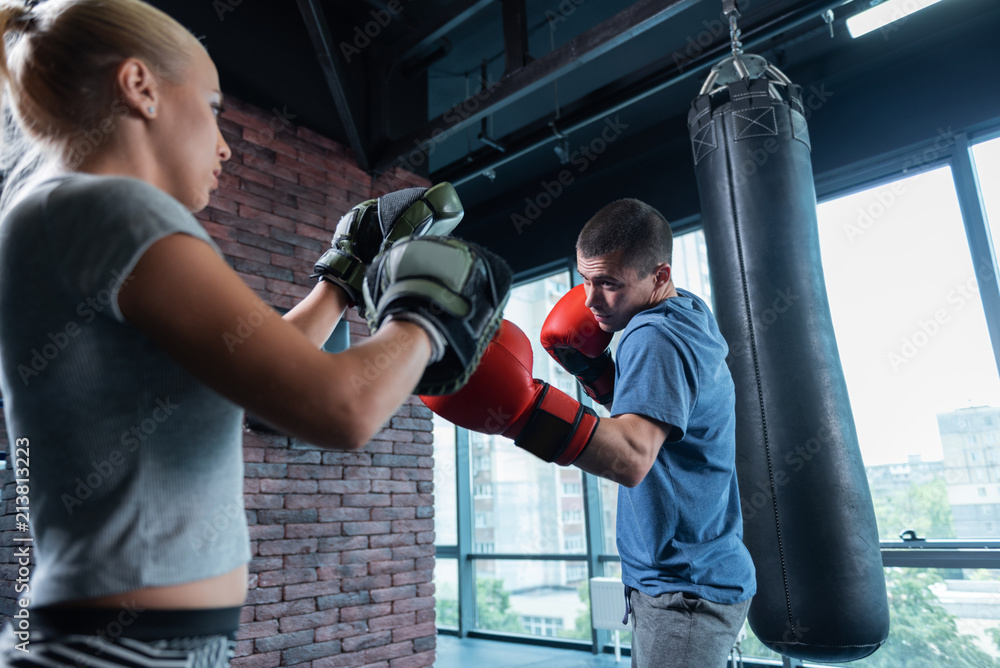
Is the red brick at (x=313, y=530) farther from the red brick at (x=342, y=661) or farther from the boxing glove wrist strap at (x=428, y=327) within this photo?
the boxing glove wrist strap at (x=428, y=327)

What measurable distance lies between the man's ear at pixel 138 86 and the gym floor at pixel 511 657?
442 cm

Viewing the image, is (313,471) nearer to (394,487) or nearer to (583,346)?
(394,487)

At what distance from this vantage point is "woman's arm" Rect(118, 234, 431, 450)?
544 millimetres

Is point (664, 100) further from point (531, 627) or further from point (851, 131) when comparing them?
point (531, 627)

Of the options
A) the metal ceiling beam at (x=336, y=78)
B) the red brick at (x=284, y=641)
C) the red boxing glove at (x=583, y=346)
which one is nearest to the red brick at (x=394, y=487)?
the red brick at (x=284, y=641)

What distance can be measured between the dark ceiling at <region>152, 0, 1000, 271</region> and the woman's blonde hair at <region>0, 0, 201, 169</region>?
8.39 feet

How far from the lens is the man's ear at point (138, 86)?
646 millimetres

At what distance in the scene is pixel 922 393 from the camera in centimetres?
364

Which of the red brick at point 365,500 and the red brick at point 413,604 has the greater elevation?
the red brick at point 365,500

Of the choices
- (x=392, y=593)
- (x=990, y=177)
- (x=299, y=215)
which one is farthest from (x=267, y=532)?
(x=990, y=177)

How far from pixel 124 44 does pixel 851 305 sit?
4.10 metres

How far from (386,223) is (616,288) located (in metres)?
0.67

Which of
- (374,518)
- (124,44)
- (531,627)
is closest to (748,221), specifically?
(124,44)

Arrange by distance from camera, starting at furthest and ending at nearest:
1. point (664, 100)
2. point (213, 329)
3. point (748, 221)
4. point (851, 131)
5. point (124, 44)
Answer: point (664, 100) → point (851, 131) → point (748, 221) → point (124, 44) → point (213, 329)
